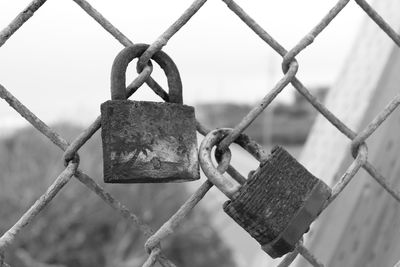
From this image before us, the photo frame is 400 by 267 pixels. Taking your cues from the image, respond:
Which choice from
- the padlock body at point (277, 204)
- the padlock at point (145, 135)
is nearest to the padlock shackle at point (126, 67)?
the padlock at point (145, 135)

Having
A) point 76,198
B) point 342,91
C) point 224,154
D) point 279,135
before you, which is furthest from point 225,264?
point 279,135

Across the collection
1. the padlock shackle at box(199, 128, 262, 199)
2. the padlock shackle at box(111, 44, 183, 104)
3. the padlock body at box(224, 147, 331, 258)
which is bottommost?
the padlock body at box(224, 147, 331, 258)

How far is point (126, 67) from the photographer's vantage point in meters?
0.78

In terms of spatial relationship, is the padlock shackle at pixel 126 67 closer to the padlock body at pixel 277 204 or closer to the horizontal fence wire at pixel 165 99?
the horizontal fence wire at pixel 165 99

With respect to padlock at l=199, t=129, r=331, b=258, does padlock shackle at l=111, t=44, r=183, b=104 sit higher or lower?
higher

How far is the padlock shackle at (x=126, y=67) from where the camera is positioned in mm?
771

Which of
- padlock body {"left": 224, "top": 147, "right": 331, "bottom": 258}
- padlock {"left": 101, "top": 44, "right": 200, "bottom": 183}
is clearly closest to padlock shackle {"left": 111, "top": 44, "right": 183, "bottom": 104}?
padlock {"left": 101, "top": 44, "right": 200, "bottom": 183}

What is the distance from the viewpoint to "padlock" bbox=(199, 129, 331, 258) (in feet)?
2.59

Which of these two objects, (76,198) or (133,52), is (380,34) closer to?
(133,52)

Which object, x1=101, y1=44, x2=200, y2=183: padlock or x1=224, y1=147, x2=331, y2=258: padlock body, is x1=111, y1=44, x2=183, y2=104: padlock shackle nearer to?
x1=101, y1=44, x2=200, y2=183: padlock

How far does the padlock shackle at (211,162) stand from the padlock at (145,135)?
23mm

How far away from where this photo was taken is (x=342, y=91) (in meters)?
1.82

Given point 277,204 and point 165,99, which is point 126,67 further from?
point 277,204

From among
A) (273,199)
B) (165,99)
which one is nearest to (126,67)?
(165,99)
